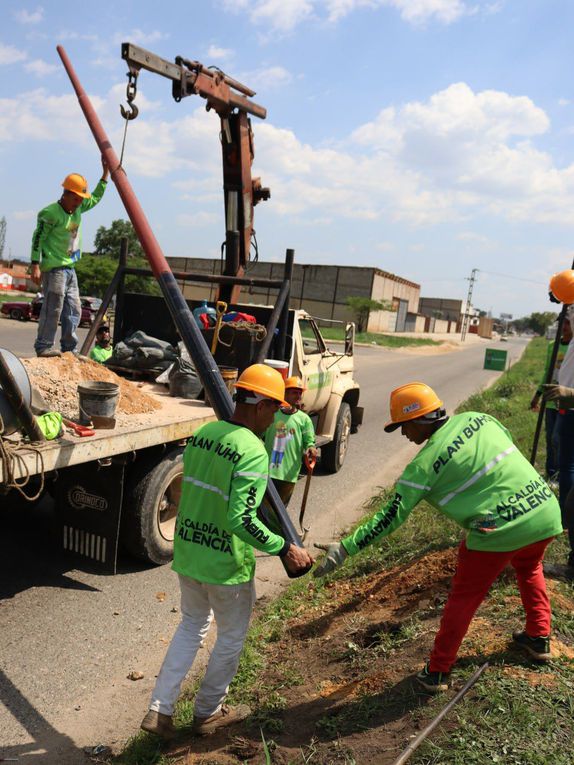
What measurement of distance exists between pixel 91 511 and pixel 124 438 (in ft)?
2.25

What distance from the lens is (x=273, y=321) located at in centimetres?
665

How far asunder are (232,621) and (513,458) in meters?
1.66

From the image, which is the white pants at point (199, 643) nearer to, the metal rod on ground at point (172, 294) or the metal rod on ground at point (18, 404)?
the metal rod on ground at point (172, 294)

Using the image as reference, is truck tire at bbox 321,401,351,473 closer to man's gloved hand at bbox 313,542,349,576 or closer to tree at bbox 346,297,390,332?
man's gloved hand at bbox 313,542,349,576

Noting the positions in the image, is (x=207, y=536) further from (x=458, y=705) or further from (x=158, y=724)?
(x=458, y=705)

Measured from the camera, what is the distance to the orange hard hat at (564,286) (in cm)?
563

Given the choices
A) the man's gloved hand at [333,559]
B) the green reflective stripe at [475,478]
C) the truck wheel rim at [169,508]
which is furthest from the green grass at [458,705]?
the truck wheel rim at [169,508]

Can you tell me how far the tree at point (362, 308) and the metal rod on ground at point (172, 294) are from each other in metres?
51.2

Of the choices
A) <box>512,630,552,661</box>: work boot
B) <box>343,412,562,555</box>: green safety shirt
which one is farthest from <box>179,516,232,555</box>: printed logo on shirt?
<box>512,630,552,661</box>: work boot

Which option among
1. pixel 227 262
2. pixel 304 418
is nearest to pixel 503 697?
pixel 304 418

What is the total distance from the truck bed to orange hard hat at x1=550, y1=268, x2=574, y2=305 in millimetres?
3295

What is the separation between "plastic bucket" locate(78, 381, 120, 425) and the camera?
14.5 feet

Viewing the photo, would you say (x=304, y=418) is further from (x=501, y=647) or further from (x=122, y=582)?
(x=501, y=647)

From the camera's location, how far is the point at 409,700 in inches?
127
